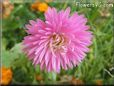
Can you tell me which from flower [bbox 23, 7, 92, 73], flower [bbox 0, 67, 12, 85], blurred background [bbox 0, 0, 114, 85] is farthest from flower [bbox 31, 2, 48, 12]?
flower [bbox 23, 7, 92, 73]

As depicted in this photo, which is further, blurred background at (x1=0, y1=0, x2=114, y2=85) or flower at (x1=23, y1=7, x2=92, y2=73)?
blurred background at (x1=0, y1=0, x2=114, y2=85)

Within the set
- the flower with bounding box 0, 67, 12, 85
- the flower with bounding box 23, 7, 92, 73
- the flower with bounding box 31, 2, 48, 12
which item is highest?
the flower with bounding box 31, 2, 48, 12

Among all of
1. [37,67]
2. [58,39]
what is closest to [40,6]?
[37,67]

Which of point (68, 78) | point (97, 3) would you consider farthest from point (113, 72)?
Answer: point (68, 78)

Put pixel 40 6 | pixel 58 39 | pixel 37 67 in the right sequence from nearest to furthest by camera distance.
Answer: pixel 58 39 < pixel 37 67 < pixel 40 6

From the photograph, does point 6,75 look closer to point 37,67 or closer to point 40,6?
point 37,67

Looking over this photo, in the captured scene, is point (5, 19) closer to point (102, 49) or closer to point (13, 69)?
point (13, 69)

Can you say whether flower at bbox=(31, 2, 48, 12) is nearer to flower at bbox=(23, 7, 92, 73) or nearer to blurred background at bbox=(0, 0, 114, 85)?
blurred background at bbox=(0, 0, 114, 85)
